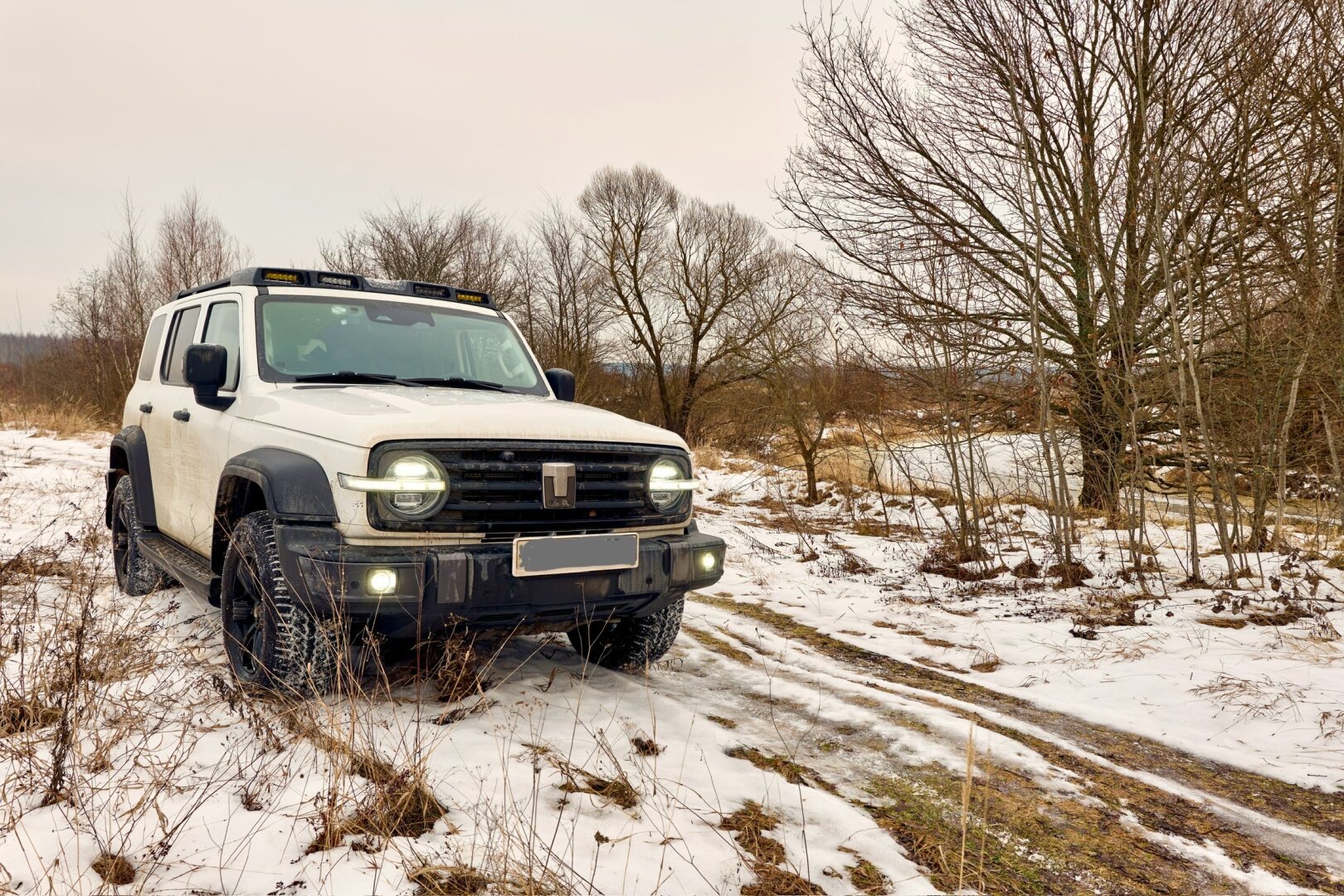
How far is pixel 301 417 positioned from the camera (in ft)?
11.2

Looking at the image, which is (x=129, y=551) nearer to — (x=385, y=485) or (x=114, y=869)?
(x=385, y=485)

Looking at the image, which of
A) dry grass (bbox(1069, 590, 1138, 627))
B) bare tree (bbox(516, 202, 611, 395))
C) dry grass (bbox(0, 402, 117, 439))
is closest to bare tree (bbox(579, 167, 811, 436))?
bare tree (bbox(516, 202, 611, 395))

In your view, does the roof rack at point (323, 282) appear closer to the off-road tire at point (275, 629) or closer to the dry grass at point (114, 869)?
the off-road tire at point (275, 629)

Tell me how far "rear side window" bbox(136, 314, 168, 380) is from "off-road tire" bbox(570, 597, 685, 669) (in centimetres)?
379

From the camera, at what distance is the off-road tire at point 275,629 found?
10.5ft

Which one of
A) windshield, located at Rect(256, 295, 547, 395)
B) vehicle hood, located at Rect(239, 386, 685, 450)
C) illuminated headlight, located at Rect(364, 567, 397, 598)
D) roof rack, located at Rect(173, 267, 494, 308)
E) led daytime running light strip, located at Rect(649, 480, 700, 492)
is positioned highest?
roof rack, located at Rect(173, 267, 494, 308)

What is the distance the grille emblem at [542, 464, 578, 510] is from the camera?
3336 mm

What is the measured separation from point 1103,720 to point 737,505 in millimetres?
9938

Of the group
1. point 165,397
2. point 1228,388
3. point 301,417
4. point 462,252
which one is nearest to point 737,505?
point 1228,388

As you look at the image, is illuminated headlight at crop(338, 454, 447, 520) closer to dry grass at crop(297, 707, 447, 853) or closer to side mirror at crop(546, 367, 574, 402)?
dry grass at crop(297, 707, 447, 853)

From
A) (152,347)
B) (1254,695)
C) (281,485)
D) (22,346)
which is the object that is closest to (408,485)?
(281,485)

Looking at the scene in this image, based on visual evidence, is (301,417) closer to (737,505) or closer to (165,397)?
(165,397)

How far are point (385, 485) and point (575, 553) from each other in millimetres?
790

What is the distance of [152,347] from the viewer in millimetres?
5875
